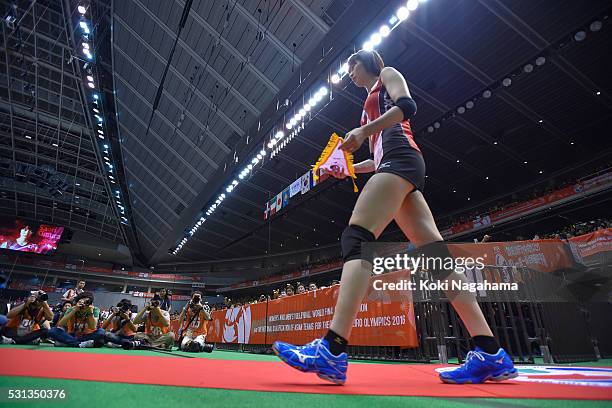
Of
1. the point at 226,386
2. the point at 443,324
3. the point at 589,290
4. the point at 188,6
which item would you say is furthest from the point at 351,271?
the point at 188,6

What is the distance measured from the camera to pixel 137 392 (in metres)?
0.97

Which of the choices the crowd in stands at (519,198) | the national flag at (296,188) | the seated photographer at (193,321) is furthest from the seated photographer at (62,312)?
the crowd in stands at (519,198)

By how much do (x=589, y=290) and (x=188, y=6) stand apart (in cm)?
1403

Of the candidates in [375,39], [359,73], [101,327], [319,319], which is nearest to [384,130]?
[359,73]

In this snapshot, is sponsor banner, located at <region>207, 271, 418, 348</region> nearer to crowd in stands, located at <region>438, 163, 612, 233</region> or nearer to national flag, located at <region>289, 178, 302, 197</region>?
national flag, located at <region>289, 178, 302, 197</region>

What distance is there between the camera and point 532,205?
15.9m

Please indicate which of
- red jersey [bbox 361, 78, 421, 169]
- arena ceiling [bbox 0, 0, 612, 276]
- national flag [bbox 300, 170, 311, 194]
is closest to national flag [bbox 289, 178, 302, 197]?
national flag [bbox 300, 170, 311, 194]

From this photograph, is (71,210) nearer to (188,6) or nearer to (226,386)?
(188,6)

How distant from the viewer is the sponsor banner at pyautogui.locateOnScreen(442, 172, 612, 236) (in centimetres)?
1362

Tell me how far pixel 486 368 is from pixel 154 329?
6.53 metres

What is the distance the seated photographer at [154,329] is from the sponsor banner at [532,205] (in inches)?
669

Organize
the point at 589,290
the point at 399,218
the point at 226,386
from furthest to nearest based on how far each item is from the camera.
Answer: the point at 589,290 < the point at 399,218 < the point at 226,386

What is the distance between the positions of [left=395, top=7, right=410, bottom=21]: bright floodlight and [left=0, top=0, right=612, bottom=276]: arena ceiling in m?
0.18

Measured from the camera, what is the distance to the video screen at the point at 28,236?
112 ft
